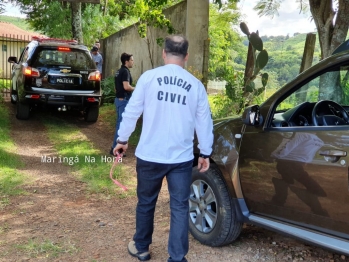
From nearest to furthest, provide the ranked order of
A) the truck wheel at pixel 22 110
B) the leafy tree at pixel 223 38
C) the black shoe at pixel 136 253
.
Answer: the black shoe at pixel 136 253, the truck wheel at pixel 22 110, the leafy tree at pixel 223 38

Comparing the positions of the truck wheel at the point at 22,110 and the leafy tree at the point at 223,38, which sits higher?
the leafy tree at the point at 223,38

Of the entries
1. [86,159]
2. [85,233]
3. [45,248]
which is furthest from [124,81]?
[45,248]

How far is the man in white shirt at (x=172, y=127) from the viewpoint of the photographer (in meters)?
3.27

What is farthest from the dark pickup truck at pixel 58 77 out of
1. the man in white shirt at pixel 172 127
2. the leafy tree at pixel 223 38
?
the leafy tree at pixel 223 38

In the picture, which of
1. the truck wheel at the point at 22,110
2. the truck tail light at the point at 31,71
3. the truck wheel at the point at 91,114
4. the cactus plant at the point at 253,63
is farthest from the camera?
the truck wheel at the point at 91,114

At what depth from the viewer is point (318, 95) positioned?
497 centimetres

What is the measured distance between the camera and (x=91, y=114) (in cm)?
1034

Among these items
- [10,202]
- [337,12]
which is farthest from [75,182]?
[337,12]

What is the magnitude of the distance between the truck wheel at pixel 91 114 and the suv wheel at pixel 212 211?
257 inches

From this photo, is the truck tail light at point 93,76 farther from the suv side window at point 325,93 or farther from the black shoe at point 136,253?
the black shoe at point 136,253

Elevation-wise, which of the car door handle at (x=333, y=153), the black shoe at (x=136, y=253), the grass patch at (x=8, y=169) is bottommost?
the black shoe at (x=136, y=253)

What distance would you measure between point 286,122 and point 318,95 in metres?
1.41

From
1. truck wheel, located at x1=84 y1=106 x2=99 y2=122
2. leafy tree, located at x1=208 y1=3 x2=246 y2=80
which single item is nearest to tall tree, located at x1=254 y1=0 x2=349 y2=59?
truck wheel, located at x1=84 y1=106 x2=99 y2=122

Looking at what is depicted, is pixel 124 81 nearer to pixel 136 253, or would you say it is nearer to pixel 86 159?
pixel 86 159
